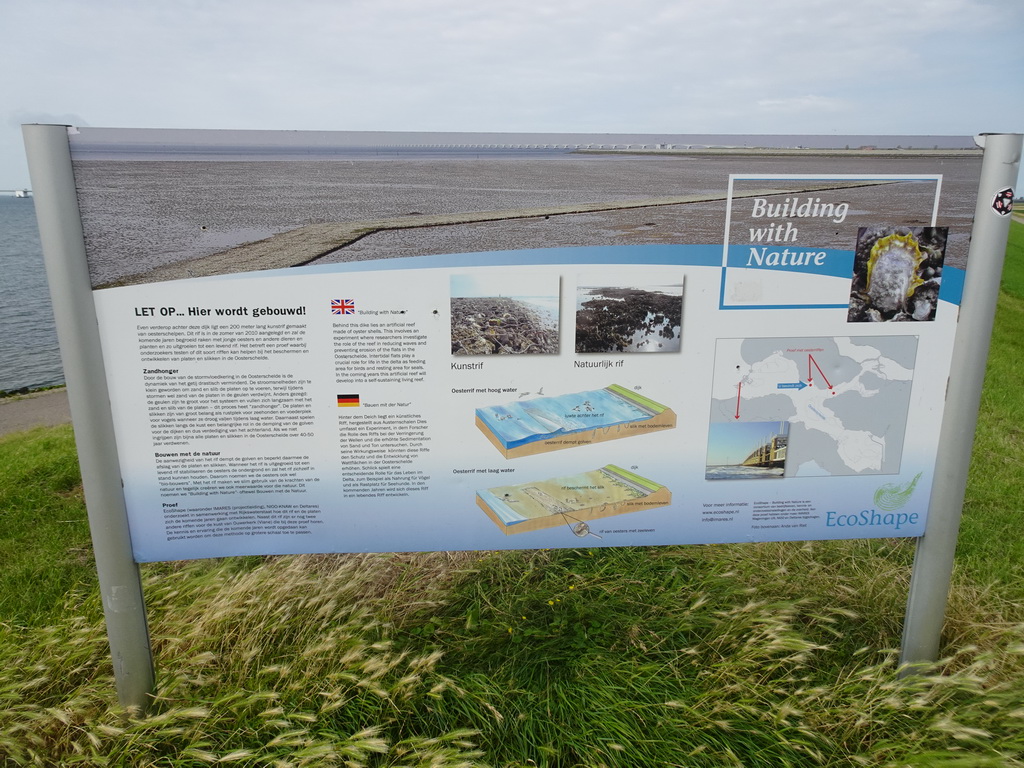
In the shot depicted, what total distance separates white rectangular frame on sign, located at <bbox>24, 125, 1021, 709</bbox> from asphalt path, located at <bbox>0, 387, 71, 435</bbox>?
7822 mm

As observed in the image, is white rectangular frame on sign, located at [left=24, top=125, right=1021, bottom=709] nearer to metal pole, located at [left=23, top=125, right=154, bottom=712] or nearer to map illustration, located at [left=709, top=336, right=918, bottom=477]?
metal pole, located at [left=23, top=125, right=154, bottom=712]

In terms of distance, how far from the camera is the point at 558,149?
3.16m

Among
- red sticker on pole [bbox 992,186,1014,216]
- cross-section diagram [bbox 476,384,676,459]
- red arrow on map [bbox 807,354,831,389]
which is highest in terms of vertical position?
red sticker on pole [bbox 992,186,1014,216]

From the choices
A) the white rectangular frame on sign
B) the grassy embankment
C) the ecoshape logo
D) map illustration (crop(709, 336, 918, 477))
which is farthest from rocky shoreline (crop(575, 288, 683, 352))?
the grassy embankment

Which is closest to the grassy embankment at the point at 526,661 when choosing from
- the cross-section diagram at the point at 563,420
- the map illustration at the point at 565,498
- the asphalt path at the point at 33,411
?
the map illustration at the point at 565,498

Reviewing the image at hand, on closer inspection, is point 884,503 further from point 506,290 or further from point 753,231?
point 506,290

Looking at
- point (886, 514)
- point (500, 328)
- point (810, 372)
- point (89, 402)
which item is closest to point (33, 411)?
point (89, 402)

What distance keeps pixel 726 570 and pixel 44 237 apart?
4573mm

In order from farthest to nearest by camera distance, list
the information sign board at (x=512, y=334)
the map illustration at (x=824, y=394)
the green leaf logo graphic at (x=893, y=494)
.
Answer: the green leaf logo graphic at (x=893, y=494)
the map illustration at (x=824, y=394)
the information sign board at (x=512, y=334)

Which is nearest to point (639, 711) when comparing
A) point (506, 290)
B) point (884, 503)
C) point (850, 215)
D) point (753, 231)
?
point (884, 503)

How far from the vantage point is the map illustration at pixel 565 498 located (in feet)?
11.2

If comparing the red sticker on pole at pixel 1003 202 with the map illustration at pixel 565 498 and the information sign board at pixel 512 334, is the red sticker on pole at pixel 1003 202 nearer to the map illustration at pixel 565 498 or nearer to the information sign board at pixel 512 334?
the information sign board at pixel 512 334

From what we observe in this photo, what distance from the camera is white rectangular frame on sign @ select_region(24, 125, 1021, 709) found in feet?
9.37

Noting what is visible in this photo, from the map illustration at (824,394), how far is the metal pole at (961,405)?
26 centimetres
